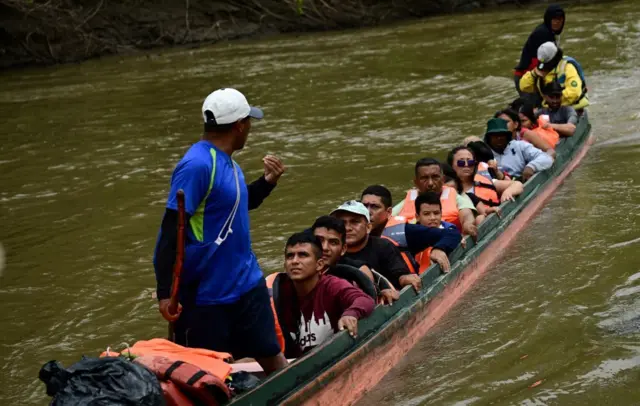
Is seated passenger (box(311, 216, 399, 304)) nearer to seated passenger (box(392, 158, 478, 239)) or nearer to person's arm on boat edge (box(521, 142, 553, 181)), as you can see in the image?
seated passenger (box(392, 158, 478, 239))

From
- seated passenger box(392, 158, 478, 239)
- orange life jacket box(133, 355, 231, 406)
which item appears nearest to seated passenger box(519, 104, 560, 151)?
seated passenger box(392, 158, 478, 239)

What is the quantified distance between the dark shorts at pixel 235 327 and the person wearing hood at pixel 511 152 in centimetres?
527

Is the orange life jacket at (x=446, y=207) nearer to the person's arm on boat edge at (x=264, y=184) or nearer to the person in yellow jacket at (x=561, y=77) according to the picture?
the person's arm on boat edge at (x=264, y=184)

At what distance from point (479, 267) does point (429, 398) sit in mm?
2147

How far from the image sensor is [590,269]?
8.04 m

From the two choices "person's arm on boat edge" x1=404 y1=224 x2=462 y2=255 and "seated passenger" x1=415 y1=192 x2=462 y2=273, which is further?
"seated passenger" x1=415 y1=192 x2=462 y2=273

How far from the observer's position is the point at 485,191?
884 cm

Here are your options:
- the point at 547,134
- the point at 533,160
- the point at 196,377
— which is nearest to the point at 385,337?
the point at 196,377

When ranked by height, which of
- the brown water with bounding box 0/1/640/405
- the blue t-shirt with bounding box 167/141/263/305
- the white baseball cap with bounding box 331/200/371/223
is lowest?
the brown water with bounding box 0/1/640/405

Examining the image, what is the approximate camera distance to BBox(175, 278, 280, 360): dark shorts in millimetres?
4812

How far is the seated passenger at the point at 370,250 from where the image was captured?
6.49 metres

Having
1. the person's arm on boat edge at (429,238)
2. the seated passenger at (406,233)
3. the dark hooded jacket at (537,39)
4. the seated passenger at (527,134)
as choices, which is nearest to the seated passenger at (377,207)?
the seated passenger at (406,233)

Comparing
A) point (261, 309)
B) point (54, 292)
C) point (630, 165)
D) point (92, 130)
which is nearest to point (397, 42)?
point (92, 130)

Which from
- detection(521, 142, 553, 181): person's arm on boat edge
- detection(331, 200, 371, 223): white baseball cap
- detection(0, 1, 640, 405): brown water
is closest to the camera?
detection(331, 200, 371, 223): white baseball cap
